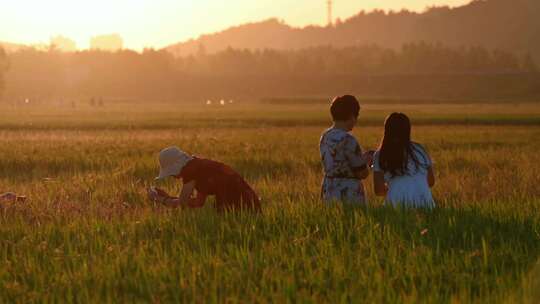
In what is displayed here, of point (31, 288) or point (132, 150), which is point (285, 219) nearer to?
point (31, 288)

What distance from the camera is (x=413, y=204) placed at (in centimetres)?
825

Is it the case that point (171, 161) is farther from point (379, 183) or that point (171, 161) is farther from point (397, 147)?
point (397, 147)

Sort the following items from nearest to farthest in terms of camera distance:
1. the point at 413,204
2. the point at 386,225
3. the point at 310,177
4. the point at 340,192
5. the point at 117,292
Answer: the point at 117,292 → the point at 386,225 → the point at 413,204 → the point at 340,192 → the point at 310,177

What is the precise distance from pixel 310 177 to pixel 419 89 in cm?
14371

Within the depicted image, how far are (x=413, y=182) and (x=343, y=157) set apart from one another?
2.65 ft

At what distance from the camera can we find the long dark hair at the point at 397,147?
8062mm

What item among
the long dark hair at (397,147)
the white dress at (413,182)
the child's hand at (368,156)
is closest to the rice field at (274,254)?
the white dress at (413,182)

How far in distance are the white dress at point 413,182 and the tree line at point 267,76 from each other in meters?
137

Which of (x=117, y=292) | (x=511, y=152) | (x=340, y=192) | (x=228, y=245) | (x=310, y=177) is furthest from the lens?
(x=511, y=152)

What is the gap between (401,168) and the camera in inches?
327

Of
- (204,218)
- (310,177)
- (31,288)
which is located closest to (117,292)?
(31,288)

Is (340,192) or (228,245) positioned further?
(340,192)

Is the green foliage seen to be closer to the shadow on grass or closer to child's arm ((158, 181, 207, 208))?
child's arm ((158, 181, 207, 208))

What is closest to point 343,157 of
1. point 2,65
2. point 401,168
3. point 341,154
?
point 341,154
